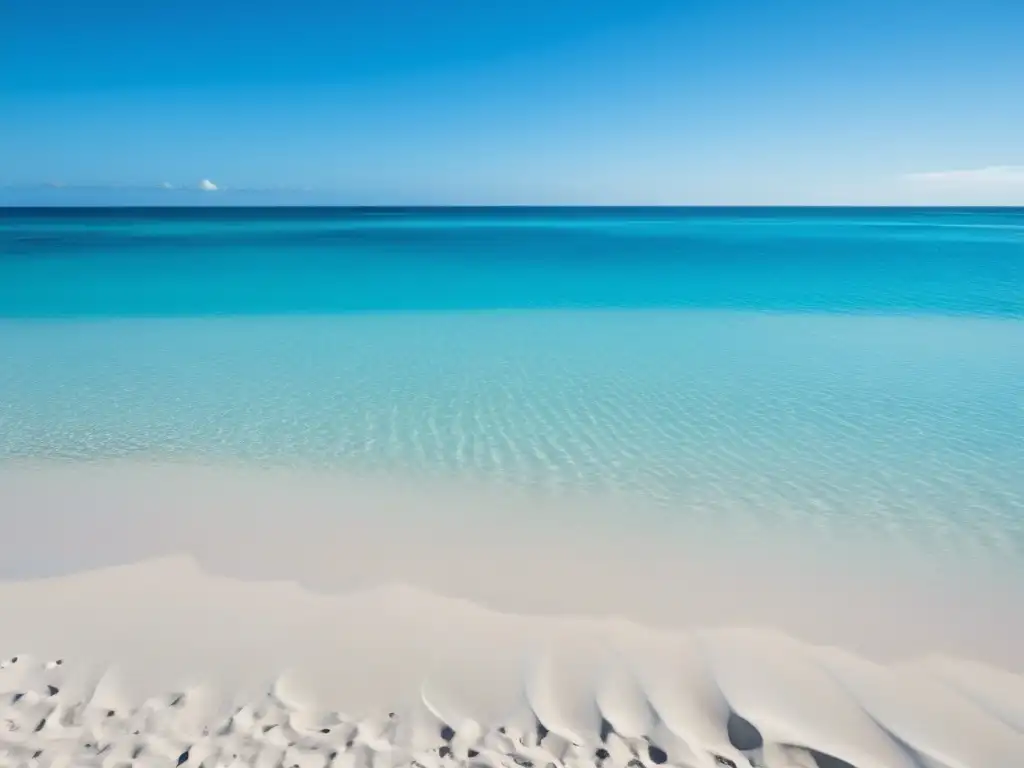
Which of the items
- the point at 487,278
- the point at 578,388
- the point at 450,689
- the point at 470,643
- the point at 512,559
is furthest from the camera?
the point at 487,278

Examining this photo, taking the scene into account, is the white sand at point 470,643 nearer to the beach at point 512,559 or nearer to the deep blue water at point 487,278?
the beach at point 512,559

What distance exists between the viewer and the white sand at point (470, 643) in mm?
2775

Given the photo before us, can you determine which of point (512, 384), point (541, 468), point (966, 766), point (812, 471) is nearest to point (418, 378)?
point (512, 384)

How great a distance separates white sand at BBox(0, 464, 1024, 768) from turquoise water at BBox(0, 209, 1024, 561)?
81 centimetres

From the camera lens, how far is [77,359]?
10250 mm

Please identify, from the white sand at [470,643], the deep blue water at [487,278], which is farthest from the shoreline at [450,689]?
the deep blue water at [487,278]

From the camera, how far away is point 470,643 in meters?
3.51

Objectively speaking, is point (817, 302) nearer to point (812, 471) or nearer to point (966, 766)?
point (812, 471)

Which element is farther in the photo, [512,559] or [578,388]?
[578,388]

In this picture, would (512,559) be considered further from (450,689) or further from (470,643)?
(450,689)

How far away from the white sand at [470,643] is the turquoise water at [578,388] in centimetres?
81

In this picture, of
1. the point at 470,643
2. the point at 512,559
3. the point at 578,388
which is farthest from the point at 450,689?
the point at 578,388

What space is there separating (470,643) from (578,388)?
16.9 ft

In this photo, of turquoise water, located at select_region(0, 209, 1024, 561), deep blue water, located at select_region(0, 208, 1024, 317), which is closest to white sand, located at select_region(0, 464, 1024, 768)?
turquoise water, located at select_region(0, 209, 1024, 561)
